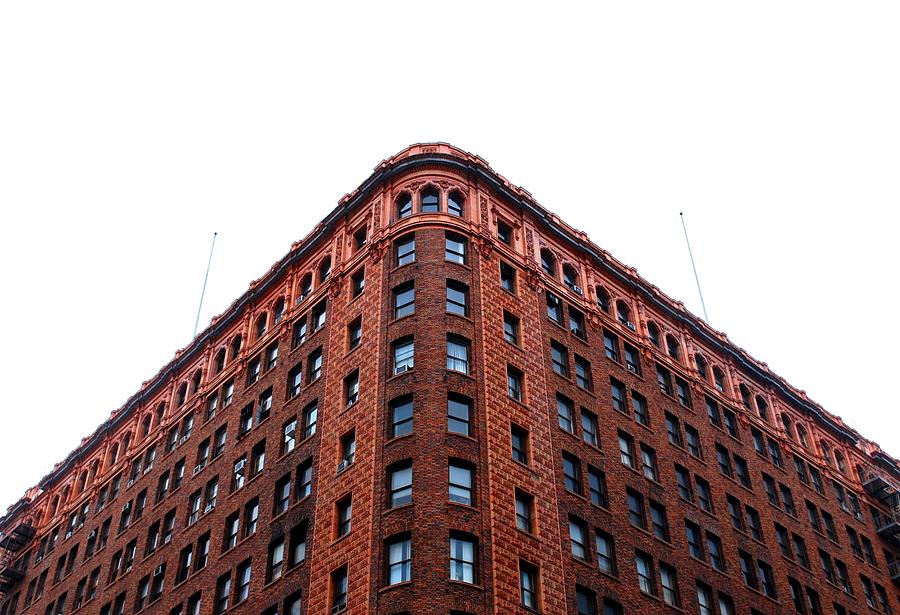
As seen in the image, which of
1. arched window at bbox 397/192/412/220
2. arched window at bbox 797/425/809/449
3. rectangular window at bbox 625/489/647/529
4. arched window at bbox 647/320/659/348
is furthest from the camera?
arched window at bbox 797/425/809/449

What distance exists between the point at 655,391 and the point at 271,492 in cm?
2343

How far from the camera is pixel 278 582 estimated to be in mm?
47750

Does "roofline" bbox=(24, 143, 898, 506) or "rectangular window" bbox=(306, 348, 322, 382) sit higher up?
"roofline" bbox=(24, 143, 898, 506)

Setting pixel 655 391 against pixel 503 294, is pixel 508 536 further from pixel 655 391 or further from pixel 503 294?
pixel 655 391

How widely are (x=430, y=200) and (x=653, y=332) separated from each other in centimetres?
1860

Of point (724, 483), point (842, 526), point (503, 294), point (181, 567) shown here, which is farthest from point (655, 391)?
point (181, 567)

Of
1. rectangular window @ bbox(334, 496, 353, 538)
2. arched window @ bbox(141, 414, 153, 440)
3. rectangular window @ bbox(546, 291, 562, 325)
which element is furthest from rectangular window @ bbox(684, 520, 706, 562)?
arched window @ bbox(141, 414, 153, 440)

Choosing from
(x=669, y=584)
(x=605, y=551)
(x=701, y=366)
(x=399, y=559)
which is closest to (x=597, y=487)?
(x=605, y=551)

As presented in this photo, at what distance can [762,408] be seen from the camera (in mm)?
72438

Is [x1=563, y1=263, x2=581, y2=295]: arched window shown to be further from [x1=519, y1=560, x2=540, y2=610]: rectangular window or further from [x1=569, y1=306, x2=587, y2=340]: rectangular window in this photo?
[x1=519, y1=560, x2=540, y2=610]: rectangular window

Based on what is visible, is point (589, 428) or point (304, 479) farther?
point (589, 428)

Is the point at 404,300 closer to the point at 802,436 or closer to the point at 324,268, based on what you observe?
the point at 324,268

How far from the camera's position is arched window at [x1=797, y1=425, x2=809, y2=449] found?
73.8 metres

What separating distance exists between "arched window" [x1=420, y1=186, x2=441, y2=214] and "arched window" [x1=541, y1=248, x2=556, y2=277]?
25.5 ft
